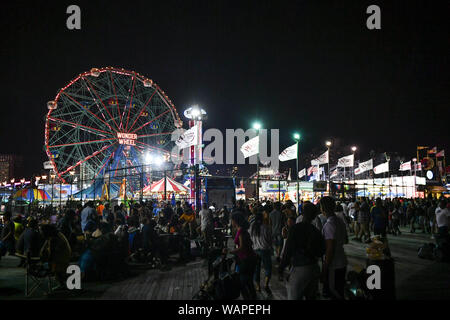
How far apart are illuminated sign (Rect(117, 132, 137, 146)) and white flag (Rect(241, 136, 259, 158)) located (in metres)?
14.6

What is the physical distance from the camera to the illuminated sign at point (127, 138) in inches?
1136

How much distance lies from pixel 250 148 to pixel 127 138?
15199 mm

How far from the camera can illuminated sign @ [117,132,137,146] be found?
28.9 meters

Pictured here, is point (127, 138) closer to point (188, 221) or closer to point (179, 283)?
point (188, 221)

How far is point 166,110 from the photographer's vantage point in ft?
105

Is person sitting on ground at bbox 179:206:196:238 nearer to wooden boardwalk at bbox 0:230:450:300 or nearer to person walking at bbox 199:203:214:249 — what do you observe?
person walking at bbox 199:203:214:249

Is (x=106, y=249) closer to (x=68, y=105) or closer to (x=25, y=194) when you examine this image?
(x=25, y=194)

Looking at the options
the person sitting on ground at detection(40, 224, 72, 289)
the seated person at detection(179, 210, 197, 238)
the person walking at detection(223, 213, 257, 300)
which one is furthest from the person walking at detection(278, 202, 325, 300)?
the seated person at detection(179, 210, 197, 238)

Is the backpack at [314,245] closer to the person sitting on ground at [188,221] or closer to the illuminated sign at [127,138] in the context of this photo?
the person sitting on ground at [188,221]

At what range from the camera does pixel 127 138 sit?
2922 cm

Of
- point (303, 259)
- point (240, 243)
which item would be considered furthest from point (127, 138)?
point (303, 259)

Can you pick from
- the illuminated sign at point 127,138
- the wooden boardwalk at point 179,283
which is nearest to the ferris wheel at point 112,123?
the illuminated sign at point 127,138

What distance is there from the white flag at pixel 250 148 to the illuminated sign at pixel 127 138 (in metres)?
14.6
